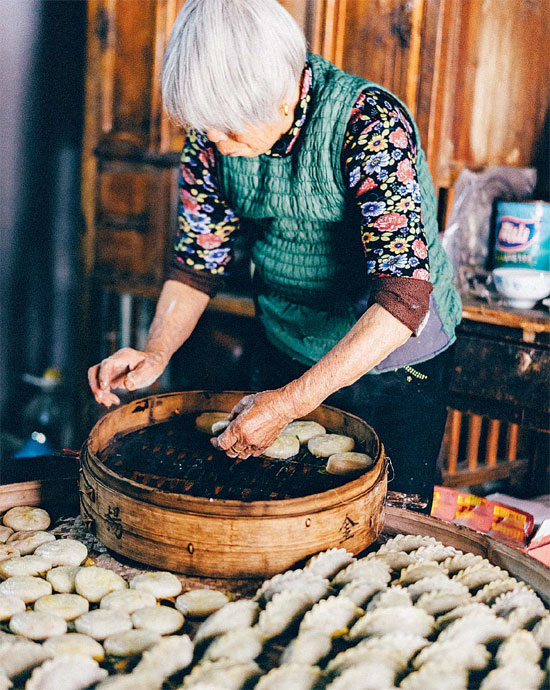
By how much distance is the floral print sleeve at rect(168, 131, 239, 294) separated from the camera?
208 cm

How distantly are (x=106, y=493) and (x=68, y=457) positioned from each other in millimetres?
A: 644

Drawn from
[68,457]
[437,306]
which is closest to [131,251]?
[68,457]

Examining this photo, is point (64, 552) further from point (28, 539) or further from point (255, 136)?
point (255, 136)

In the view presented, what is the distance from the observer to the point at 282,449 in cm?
172

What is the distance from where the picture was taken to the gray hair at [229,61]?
148 cm

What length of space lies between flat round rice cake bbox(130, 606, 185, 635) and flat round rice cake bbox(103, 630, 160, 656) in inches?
1.2

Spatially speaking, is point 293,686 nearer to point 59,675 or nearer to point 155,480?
point 59,675

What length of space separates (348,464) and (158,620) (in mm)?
559

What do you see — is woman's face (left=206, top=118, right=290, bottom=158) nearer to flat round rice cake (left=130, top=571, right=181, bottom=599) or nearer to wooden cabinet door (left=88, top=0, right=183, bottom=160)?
flat round rice cake (left=130, top=571, right=181, bottom=599)

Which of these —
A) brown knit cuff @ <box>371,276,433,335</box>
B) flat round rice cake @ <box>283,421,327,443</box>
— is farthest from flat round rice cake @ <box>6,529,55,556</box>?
brown knit cuff @ <box>371,276,433,335</box>

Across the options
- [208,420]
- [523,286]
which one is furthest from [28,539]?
[523,286]

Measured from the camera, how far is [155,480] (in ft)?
4.99

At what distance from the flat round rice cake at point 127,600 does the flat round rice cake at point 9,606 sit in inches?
5.7

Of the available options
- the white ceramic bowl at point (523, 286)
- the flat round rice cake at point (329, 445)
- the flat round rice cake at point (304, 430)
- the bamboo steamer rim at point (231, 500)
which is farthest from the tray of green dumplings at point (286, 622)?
the white ceramic bowl at point (523, 286)
